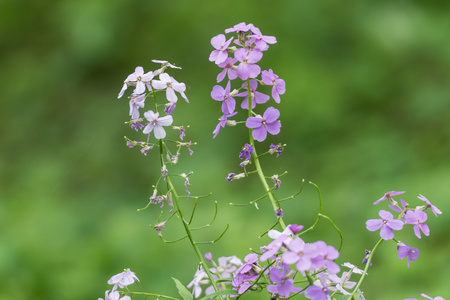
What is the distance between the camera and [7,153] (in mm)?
3074

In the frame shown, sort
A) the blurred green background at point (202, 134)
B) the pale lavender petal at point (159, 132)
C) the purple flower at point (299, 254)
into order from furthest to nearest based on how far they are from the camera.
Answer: the blurred green background at point (202, 134) < the pale lavender petal at point (159, 132) < the purple flower at point (299, 254)

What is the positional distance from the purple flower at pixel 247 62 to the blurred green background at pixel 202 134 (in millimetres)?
1231

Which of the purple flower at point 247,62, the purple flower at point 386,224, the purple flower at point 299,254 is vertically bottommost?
the purple flower at point 299,254

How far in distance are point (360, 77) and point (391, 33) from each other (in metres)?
0.24

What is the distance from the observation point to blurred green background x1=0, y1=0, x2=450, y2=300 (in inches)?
75.0

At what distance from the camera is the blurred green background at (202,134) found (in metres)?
1.91

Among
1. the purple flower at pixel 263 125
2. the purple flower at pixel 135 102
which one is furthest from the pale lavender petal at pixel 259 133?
the purple flower at pixel 135 102

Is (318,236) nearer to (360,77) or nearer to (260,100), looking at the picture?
(360,77)

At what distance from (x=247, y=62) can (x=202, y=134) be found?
6.74 feet

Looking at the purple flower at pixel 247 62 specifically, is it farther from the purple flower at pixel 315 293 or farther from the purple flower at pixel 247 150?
the purple flower at pixel 315 293

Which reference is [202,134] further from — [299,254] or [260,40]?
Answer: [299,254]

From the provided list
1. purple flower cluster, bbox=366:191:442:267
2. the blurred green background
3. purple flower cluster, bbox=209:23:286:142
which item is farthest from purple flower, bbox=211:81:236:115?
the blurred green background

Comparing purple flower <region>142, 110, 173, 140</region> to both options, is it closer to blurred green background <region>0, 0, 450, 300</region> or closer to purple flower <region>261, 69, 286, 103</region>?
purple flower <region>261, 69, 286, 103</region>

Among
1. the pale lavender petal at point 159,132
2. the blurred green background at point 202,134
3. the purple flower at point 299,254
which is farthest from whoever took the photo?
the blurred green background at point 202,134
